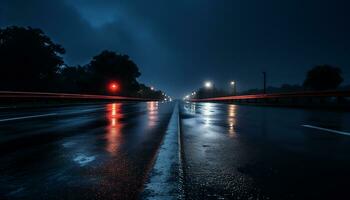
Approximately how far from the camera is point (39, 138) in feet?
17.5

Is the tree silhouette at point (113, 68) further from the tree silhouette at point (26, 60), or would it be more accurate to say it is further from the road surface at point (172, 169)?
the road surface at point (172, 169)

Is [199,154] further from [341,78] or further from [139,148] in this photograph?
[341,78]

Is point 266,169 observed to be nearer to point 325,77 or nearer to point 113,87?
point 113,87

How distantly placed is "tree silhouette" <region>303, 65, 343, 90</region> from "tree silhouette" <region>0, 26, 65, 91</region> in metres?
89.0

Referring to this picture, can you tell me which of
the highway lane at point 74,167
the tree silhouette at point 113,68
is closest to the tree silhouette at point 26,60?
the highway lane at point 74,167

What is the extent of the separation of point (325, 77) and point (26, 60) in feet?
314

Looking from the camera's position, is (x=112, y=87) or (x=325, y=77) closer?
(x=325, y=77)

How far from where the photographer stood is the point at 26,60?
156 feet

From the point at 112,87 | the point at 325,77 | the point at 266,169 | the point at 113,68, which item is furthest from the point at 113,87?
the point at 266,169

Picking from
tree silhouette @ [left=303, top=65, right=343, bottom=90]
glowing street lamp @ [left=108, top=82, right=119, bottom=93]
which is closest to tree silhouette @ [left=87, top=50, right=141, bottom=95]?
glowing street lamp @ [left=108, top=82, right=119, bottom=93]

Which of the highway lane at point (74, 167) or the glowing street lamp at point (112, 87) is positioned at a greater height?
the glowing street lamp at point (112, 87)

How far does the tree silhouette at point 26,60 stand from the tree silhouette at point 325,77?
89009mm

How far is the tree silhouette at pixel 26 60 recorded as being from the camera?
1801 inches

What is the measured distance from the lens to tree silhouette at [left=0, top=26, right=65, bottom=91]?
45.8m
